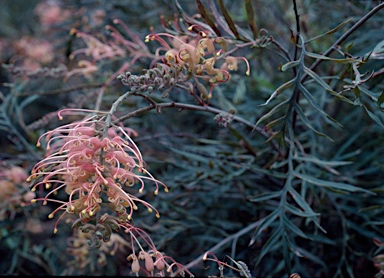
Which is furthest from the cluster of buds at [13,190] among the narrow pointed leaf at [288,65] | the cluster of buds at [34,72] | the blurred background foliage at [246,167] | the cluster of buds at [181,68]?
the narrow pointed leaf at [288,65]

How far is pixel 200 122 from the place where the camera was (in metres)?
1.12

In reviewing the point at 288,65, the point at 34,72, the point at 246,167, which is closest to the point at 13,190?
the point at 34,72

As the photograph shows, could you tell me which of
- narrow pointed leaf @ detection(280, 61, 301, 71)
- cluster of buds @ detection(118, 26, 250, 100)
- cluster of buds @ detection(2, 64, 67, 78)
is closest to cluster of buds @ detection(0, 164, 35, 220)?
cluster of buds @ detection(2, 64, 67, 78)

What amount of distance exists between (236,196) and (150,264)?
413 mm

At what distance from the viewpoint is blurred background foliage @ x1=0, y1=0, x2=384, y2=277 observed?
812mm

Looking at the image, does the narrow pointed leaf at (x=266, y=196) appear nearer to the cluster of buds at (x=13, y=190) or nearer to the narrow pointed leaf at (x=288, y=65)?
the narrow pointed leaf at (x=288, y=65)

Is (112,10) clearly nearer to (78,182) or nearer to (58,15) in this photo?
(58,15)

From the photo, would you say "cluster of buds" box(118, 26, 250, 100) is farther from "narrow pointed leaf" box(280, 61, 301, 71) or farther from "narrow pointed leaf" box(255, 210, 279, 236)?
"narrow pointed leaf" box(255, 210, 279, 236)

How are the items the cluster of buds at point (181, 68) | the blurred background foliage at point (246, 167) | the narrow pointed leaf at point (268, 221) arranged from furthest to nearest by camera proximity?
the blurred background foliage at point (246, 167) < the narrow pointed leaf at point (268, 221) < the cluster of buds at point (181, 68)

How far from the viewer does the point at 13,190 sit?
0.91m

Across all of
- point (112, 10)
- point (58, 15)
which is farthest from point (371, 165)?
point (58, 15)

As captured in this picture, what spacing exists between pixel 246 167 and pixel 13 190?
20.4 inches

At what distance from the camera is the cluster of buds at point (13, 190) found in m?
0.88

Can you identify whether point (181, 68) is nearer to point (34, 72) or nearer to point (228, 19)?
point (228, 19)
